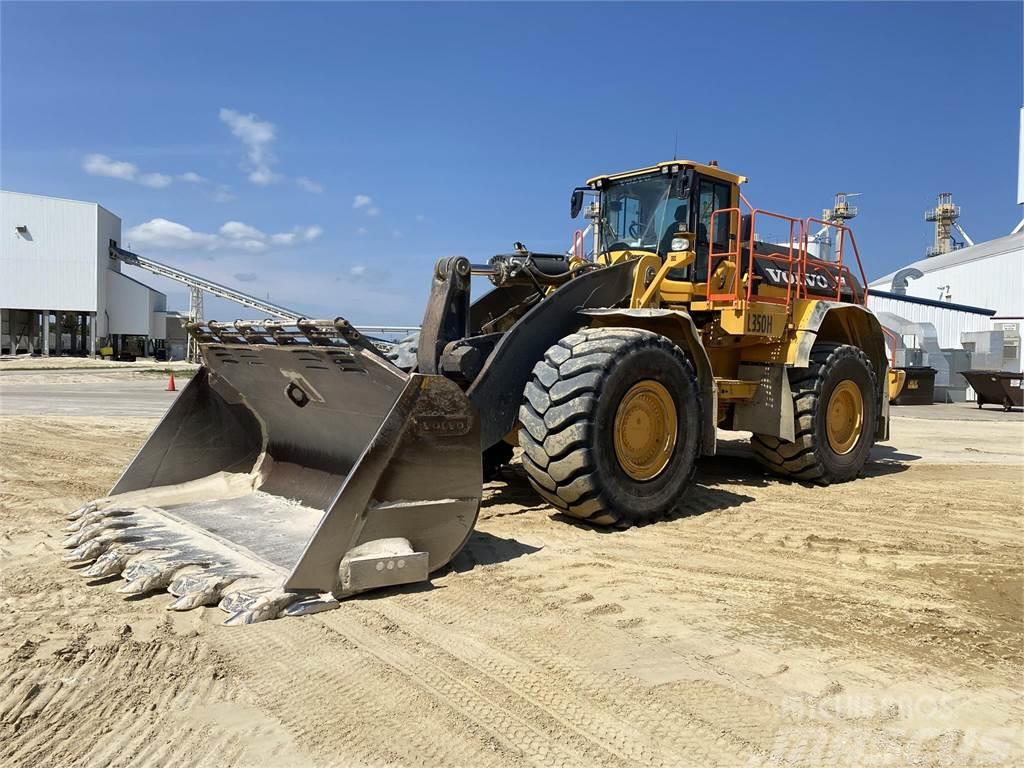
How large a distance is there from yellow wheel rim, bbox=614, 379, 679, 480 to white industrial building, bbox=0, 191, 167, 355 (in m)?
41.3

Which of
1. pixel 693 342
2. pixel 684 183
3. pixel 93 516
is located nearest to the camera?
pixel 93 516

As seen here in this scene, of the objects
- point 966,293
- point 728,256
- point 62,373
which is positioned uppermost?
point 966,293

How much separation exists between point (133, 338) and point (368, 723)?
152 ft

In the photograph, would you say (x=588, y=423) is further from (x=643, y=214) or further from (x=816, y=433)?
(x=816, y=433)

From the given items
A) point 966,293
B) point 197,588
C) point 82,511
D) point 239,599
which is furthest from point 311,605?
point 966,293

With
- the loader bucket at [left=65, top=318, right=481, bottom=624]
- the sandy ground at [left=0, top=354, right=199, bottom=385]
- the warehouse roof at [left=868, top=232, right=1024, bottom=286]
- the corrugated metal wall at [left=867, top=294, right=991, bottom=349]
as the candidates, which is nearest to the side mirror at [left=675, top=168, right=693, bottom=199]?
the loader bucket at [left=65, top=318, right=481, bottom=624]

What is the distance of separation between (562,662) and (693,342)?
350cm

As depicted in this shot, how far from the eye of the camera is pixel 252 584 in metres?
3.49

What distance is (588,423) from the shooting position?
4785 mm

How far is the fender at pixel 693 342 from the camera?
580 cm

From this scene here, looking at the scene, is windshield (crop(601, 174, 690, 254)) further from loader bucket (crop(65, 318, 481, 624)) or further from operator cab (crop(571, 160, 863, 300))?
loader bucket (crop(65, 318, 481, 624))

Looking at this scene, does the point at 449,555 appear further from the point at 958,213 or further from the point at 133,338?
the point at 958,213

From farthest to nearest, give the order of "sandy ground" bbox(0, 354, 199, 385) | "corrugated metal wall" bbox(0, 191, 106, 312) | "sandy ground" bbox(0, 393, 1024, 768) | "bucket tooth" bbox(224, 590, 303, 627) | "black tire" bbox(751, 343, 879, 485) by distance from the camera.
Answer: "corrugated metal wall" bbox(0, 191, 106, 312) < "sandy ground" bbox(0, 354, 199, 385) < "black tire" bbox(751, 343, 879, 485) < "bucket tooth" bbox(224, 590, 303, 627) < "sandy ground" bbox(0, 393, 1024, 768)

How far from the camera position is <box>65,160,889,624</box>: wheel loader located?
378 centimetres
